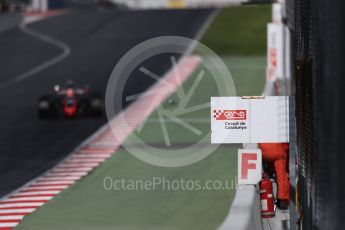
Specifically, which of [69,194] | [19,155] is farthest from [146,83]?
[69,194]

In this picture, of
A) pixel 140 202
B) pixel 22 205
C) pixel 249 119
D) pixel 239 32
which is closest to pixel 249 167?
pixel 249 119

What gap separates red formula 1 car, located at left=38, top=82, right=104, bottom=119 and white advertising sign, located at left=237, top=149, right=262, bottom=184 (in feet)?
46.7

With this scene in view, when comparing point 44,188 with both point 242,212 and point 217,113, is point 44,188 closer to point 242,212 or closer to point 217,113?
point 217,113

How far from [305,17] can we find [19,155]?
41.9 feet

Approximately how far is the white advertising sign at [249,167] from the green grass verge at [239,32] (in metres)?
32.1

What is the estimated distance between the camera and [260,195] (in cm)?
1301

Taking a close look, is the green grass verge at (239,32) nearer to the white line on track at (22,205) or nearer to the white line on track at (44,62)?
the white line on track at (44,62)

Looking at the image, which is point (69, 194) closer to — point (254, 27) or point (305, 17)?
point (305, 17)

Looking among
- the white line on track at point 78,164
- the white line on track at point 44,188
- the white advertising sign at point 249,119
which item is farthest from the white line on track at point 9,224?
the white line on track at point 78,164

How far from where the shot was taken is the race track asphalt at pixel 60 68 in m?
21.7

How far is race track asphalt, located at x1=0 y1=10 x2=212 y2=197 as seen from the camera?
21688 mm

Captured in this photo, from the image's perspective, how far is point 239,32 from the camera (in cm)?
5028

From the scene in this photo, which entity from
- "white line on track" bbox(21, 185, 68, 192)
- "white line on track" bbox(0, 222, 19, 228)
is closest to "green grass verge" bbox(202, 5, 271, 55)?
"white line on track" bbox(21, 185, 68, 192)

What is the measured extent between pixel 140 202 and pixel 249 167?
3486mm
